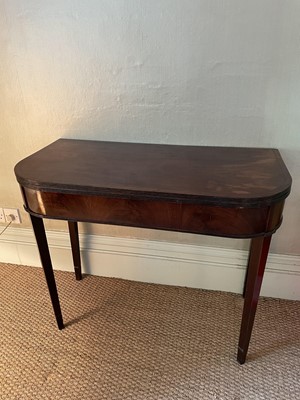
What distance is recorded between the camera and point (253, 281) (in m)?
1.00

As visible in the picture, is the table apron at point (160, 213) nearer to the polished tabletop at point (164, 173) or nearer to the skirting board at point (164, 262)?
the polished tabletop at point (164, 173)

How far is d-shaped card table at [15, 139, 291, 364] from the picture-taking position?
2.79ft

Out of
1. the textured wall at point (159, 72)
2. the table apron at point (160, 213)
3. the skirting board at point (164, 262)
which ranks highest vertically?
the textured wall at point (159, 72)

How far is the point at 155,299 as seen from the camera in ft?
4.87

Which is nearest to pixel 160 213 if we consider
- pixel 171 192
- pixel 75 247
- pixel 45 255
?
pixel 171 192

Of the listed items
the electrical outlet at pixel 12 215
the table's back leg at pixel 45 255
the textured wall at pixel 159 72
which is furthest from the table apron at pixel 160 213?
the electrical outlet at pixel 12 215

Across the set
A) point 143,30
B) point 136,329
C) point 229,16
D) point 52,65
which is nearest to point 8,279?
point 136,329

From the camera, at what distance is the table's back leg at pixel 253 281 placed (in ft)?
3.09

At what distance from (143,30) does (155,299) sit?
1153 millimetres

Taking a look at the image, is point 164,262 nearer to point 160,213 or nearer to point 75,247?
point 75,247

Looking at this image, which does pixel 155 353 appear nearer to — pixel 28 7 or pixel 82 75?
pixel 82 75

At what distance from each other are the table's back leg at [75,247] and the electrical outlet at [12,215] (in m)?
0.34

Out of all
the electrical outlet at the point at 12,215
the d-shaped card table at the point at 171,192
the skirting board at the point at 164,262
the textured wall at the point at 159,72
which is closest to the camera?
the d-shaped card table at the point at 171,192

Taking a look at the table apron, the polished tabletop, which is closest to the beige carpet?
the table apron
